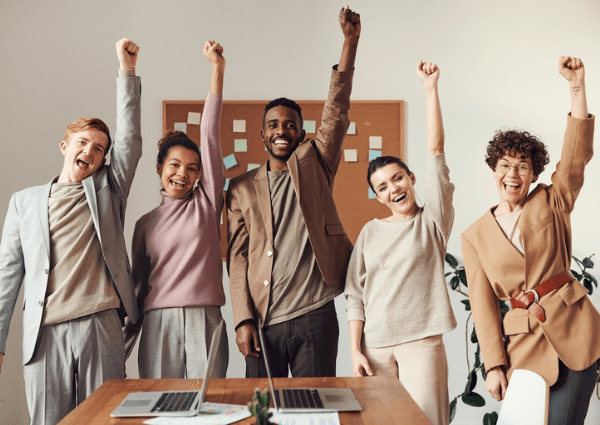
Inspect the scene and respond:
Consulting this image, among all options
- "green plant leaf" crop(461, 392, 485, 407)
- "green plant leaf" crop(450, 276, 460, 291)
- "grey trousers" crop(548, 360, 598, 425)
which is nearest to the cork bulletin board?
"green plant leaf" crop(450, 276, 460, 291)

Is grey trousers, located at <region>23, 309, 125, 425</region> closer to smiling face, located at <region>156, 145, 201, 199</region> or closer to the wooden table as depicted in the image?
the wooden table

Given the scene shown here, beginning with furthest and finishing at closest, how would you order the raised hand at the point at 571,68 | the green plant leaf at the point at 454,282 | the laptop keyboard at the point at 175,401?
the green plant leaf at the point at 454,282 < the raised hand at the point at 571,68 < the laptop keyboard at the point at 175,401

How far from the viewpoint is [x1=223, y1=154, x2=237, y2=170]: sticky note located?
11.4ft

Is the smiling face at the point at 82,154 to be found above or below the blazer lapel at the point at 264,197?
above

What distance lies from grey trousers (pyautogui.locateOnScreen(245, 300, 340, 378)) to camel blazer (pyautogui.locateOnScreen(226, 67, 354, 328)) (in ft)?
0.31

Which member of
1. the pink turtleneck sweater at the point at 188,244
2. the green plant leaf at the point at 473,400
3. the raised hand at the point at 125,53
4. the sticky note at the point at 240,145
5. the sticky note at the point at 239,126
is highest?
the raised hand at the point at 125,53

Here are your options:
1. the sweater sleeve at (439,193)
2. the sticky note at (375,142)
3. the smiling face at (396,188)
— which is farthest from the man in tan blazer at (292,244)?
the sticky note at (375,142)

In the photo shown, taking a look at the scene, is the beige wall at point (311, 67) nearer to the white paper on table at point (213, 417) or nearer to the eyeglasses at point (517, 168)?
the eyeglasses at point (517, 168)

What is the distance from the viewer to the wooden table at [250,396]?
48.1 inches

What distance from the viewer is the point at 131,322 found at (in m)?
2.16

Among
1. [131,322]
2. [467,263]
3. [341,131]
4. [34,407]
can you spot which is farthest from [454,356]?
[34,407]

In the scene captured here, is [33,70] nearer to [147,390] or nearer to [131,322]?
[131,322]

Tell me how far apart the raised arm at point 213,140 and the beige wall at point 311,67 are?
124cm

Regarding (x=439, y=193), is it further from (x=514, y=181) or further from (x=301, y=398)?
(x=301, y=398)
